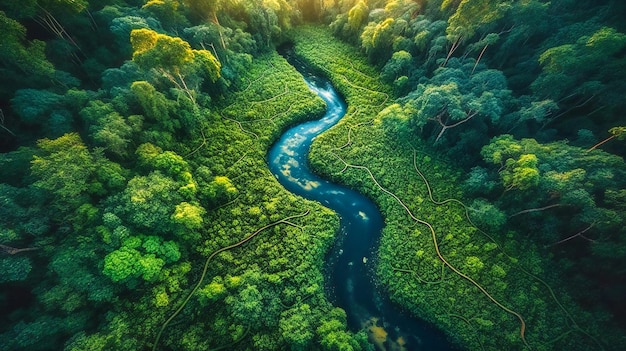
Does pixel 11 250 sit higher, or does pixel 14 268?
pixel 11 250

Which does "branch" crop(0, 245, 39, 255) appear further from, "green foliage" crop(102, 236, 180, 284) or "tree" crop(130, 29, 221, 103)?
"tree" crop(130, 29, 221, 103)

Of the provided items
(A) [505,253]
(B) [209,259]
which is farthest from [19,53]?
(A) [505,253]

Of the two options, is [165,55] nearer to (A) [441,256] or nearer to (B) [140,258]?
(B) [140,258]

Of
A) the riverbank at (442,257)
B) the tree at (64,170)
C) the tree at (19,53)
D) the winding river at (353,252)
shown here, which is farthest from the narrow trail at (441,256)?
the tree at (19,53)

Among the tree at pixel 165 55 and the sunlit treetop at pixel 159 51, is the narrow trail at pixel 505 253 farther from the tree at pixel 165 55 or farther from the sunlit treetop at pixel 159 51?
the sunlit treetop at pixel 159 51

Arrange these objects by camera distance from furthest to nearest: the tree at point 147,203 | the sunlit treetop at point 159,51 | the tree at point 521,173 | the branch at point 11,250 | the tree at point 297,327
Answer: the sunlit treetop at point 159,51, the tree at point 521,173, the tree at point 147,203, the tree at point 297,327, the branch at point 11,250

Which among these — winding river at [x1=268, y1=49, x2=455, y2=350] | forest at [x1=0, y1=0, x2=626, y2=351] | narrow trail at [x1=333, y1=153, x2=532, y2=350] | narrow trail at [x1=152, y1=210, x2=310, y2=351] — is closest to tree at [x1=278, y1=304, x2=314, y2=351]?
forest at [x1=0, y1=0, x2=626, y2=351]

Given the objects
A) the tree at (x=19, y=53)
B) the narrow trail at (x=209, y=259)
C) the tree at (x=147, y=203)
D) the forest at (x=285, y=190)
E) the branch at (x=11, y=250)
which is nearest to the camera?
the branch at (x=11, y=250)
